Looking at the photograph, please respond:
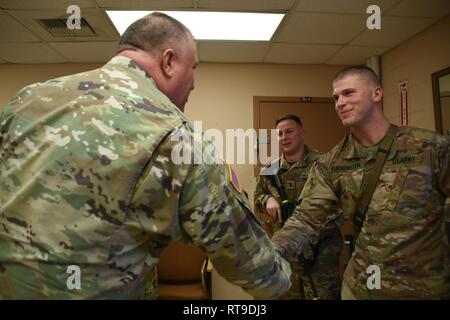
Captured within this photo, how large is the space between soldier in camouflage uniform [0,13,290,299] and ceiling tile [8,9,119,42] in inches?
56.6

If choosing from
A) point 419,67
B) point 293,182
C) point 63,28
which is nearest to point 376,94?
point 293,182

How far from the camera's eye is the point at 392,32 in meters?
2.06

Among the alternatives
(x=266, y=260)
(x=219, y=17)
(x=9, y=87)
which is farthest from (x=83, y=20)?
(x=266, y=260)

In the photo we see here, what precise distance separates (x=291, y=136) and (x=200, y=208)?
164 centimetres

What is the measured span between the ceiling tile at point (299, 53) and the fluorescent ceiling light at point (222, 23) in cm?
19

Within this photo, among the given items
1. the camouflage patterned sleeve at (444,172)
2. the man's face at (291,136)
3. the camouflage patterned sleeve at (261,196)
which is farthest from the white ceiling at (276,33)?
the camouflage patterned sleeve at (444,172)

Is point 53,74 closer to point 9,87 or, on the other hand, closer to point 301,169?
point 9,87

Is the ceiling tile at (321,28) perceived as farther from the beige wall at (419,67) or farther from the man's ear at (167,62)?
the man's ear at (167,62)

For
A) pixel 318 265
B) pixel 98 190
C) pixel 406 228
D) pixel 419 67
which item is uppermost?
pixel 419 67

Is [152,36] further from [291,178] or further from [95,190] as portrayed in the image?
[291,178]

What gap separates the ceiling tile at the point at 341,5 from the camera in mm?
1730

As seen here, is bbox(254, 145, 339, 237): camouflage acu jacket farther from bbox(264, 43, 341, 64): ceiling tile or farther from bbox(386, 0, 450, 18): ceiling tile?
bbox(386, 0, 450, 18): ceiling tile

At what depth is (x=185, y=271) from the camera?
2197 millimetres
